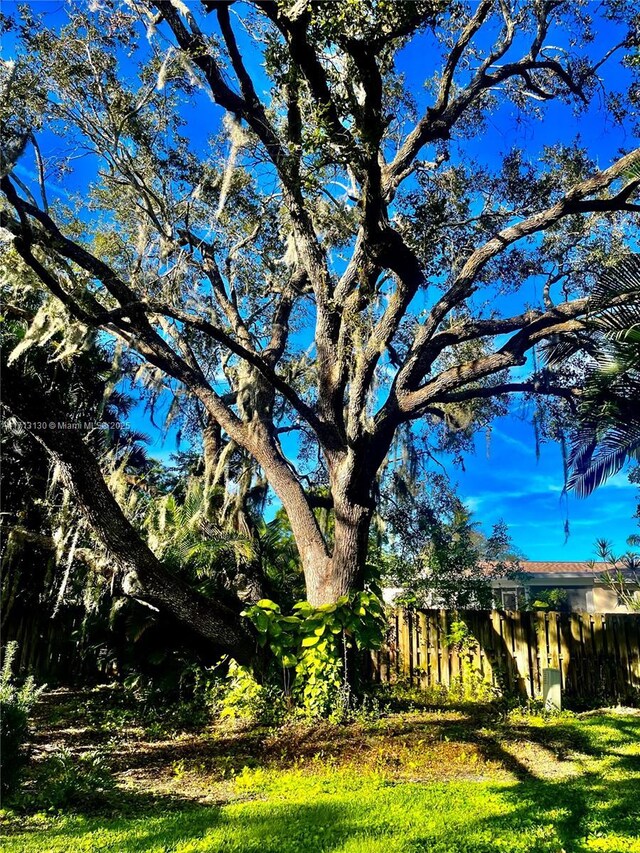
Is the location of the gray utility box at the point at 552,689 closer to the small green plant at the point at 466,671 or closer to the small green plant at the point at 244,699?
the small green plant at the point at 466,671

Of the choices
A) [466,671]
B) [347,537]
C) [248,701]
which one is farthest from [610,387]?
[248,701]

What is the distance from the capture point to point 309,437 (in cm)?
1147

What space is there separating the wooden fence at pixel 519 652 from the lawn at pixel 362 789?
113 centimetres

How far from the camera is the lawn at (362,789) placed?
10.5 feet

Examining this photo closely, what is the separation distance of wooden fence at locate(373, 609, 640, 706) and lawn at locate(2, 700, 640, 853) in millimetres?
1133

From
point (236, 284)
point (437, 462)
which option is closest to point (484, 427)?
point (437, 462)

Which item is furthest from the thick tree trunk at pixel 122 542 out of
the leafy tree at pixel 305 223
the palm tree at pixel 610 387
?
the palm tree at pixel 610 387

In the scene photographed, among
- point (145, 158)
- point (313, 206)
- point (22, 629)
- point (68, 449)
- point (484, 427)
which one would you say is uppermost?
point (145, 158)

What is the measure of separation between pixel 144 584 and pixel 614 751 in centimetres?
461

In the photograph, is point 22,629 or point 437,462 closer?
point 22,629

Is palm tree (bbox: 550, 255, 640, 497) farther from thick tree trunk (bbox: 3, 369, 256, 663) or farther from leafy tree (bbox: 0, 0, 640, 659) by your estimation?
thick tree trunk (bbox: 3, 369, 256, 663)

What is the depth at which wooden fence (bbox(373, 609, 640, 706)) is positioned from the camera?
7.82 meters

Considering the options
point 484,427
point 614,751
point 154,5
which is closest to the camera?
point 614,751

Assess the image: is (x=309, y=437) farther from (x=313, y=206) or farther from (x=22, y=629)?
(x=22, y=629)
